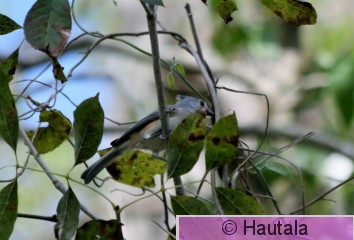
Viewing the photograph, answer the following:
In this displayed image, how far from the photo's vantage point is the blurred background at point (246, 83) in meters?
3.26

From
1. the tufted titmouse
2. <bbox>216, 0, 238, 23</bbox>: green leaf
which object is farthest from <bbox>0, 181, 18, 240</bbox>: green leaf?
<bbox>216, 0, 238, 23</bbox>: green leaf

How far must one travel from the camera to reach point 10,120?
960 millimetres

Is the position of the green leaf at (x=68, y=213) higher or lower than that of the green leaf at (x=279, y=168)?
lower

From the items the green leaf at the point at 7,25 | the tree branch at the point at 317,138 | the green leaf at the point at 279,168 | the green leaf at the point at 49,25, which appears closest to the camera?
the green leaf at the point at 49,25

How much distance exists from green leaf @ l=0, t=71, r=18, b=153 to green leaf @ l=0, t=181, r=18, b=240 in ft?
0.20

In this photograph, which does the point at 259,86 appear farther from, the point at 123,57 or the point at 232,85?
the point at 123,57

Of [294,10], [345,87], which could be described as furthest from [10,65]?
[345,87]

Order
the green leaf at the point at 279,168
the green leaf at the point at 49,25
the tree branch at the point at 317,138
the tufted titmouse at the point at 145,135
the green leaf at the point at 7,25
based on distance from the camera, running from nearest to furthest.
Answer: the green leaf at the point at 49,25
the green leaf at the point at 7,25
the tufted titmouse at the point at 145,135
the green leaf at the point at 279,168
the tree branch at the point at 317,138

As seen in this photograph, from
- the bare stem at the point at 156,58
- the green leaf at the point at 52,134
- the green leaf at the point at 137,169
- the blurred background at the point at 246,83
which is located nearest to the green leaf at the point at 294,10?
the bare stem at the point at 156,58

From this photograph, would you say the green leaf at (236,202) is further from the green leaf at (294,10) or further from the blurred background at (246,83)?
the blurred background at (246,83)

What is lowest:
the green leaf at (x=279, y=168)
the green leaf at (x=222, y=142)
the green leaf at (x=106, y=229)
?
the green leaf at (x=106, y=229)

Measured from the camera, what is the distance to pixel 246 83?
4168 mm

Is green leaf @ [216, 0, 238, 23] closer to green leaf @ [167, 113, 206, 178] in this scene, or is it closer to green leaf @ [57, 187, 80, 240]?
green leaf @ [167, 113, 206, 178]

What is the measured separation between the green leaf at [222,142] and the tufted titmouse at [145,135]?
0.05 m
